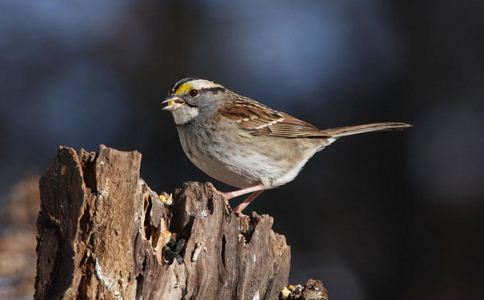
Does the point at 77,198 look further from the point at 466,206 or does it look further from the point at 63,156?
the point at 466,206

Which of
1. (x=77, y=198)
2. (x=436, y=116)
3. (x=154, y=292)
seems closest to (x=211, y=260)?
(x=154, y=292)

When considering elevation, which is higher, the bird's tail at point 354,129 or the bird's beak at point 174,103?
the bird's beak at point 174,103

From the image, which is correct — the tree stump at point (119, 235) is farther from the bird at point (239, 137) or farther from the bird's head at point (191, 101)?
the bird's head at point (191, 101)

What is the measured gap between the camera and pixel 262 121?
19.9 ft

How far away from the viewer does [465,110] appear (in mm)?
10023

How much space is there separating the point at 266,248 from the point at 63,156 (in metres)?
1.24

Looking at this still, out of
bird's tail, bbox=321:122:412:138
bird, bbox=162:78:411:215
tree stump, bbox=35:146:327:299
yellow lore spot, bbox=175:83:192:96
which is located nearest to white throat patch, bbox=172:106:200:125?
bird, bbox=162:78:411:215

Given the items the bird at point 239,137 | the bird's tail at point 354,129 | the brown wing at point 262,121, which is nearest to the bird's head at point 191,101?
the bird at point 239,137

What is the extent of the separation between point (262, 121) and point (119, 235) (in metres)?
2.35

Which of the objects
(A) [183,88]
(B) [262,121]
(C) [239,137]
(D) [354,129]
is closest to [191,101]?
(A) [183,88]

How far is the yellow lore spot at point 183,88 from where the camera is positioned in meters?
5.89

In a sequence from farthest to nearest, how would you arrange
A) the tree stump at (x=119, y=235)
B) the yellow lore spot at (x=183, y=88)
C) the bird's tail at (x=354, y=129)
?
1. the bird's tail at (x=354, y=129)
2. the yellow lore spot at (x=183, y=88)
3. the tree stump at (x=119, y=235)

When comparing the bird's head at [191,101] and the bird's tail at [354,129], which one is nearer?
the bird's head at [191,101]

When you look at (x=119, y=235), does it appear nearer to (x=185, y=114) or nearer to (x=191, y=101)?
(x=185, y=114)
